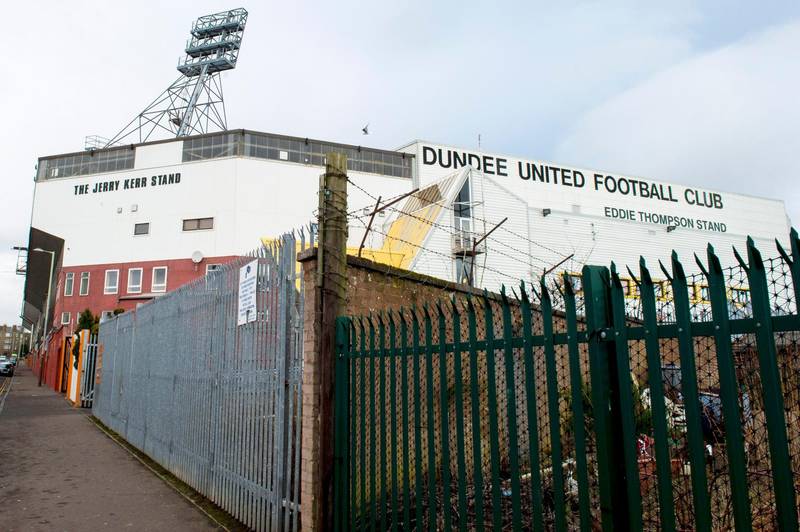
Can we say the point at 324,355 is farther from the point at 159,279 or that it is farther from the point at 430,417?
the point at 159,279

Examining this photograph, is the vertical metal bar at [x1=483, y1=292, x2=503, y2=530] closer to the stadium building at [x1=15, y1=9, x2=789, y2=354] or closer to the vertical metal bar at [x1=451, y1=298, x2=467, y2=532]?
the vertical metal bar at [x1=451, y1=298, x2=467, y2=532]

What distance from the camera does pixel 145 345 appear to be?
→ 1082 centimetres

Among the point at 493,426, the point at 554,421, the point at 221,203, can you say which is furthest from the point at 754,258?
the point at 221,203

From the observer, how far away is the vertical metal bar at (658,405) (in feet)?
7.64

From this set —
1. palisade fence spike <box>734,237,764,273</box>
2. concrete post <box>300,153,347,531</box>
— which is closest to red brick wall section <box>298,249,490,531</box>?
concrete post <box>300,153,347,531</box>

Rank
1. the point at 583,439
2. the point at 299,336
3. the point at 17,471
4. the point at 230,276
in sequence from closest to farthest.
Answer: the point at 583,439 → the point at 299,336 → the point at 230,276 → the point at 17,471

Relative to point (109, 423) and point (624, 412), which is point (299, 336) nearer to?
point (624, 412)

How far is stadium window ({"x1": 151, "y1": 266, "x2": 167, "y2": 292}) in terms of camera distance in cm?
3488

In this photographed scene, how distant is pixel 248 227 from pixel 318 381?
31.0 m

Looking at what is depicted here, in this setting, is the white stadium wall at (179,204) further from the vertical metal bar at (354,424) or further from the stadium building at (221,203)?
the vertical metal bar at (354,424)

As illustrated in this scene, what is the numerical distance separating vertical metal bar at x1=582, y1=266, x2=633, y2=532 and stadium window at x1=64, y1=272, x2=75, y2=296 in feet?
136

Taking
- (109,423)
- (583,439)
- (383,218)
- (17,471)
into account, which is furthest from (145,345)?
(383,218)

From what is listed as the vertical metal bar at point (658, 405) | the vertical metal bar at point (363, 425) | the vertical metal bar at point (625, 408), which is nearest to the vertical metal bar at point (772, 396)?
the vertical metal bar at point (658, 405)

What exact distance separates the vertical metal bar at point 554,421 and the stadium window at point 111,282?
3803 cm
